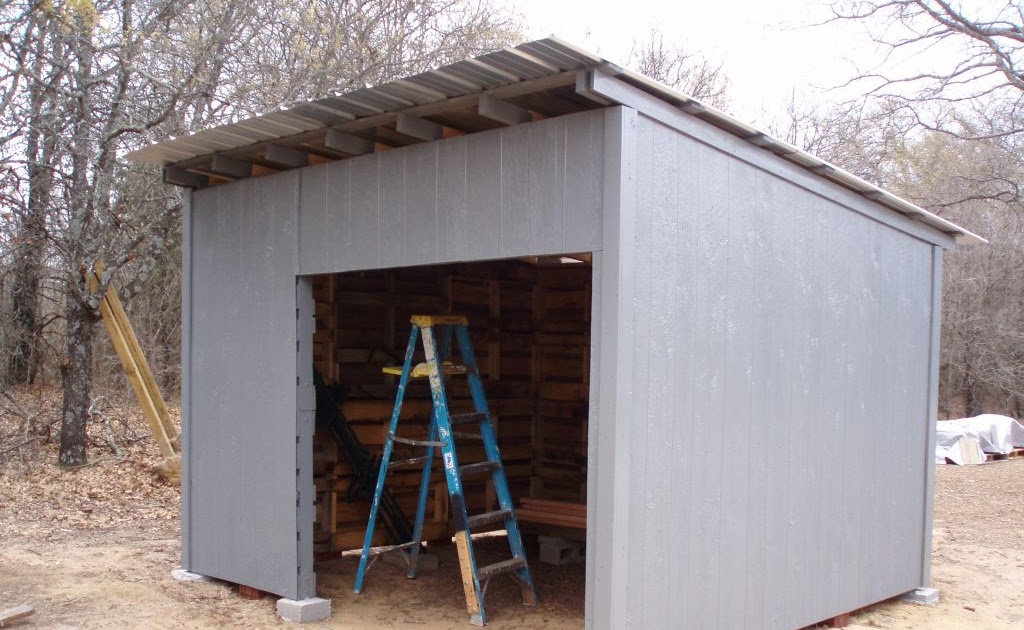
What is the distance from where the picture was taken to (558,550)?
719cm

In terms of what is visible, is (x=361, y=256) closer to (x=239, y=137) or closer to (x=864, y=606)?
(x=239, y=137)

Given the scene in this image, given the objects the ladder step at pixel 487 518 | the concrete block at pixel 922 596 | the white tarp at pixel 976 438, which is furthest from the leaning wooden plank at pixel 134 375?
the white tarp at pixel 976 438

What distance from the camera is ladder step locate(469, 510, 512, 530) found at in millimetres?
5586

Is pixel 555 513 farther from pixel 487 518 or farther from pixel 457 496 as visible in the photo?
pixel 457 496

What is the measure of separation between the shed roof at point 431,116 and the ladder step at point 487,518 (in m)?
2.33

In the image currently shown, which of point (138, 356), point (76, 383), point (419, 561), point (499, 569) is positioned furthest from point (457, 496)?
point (76, 383)

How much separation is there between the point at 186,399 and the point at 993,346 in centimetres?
1932

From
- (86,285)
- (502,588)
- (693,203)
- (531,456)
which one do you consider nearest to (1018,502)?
(531,456)

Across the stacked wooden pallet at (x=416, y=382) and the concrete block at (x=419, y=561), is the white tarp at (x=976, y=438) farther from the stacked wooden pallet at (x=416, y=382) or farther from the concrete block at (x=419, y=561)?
the concrete block at (x=419, y=561)

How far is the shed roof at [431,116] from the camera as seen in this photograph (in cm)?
388

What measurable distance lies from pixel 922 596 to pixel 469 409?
12.4ft

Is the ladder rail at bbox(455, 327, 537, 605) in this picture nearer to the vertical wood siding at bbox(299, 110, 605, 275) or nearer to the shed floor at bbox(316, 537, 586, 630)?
the shed floor at bbox(316, 537, 586, 630)

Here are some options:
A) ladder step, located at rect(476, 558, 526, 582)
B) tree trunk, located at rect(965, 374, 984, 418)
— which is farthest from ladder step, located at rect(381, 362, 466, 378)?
tree trunk, located at rect(965, 374, 984, 418)

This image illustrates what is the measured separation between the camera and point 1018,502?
11.3 m
